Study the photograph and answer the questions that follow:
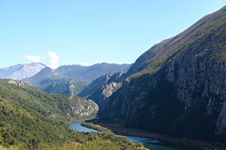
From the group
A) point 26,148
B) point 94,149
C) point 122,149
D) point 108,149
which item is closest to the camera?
point 94,149

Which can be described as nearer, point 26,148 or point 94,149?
point 94,149

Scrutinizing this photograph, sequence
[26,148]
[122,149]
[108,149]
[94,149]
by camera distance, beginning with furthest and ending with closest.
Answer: [26,148] → [122,149] → [108,149] → [94,149]

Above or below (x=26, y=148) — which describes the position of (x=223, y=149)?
below

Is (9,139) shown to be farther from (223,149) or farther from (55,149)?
(223,149)

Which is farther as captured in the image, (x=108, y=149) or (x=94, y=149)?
(x=108, y=149)

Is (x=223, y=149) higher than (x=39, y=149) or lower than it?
lower

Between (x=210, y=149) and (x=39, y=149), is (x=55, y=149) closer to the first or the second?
(x=39, y=149)

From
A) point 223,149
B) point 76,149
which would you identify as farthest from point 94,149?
point 223,149

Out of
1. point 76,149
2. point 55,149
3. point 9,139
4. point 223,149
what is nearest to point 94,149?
point 76,149

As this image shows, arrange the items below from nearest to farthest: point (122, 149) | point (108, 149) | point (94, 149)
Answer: point (94, 149)
point (108, 149)
point (122, 149)
